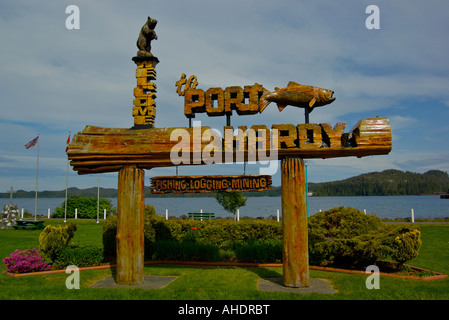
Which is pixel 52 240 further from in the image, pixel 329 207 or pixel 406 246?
pixel 329 207

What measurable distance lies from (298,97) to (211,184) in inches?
109

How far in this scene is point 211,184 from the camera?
Result: 755 centimetres

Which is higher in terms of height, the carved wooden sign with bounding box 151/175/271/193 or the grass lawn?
the carved wooden sign with bounding box 151/175/271/193

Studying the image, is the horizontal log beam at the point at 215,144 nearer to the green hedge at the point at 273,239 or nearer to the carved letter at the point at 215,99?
the carved letter at the point at 215,99

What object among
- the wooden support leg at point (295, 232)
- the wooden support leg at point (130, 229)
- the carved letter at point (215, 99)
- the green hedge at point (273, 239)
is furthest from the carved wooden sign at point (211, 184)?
the green hedge at point (273, 239)

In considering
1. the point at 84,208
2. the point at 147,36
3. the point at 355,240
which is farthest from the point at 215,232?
the point at 84,208

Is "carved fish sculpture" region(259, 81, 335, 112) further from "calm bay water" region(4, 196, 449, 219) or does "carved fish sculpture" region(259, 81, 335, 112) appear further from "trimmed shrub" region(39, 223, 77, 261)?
"calm bay water" region(4, 196, 449, 219)

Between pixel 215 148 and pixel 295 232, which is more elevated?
pixel 215 148

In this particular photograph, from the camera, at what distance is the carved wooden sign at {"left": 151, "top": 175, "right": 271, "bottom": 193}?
7.40 meters

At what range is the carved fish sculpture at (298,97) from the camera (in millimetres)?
7090

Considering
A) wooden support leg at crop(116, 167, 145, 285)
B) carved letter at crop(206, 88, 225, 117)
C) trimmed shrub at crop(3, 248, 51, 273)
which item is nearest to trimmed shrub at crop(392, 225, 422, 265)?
carved letter at crop(206, 88, 225, 117)

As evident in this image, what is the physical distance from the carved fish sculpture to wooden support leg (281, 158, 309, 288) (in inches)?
59.9
